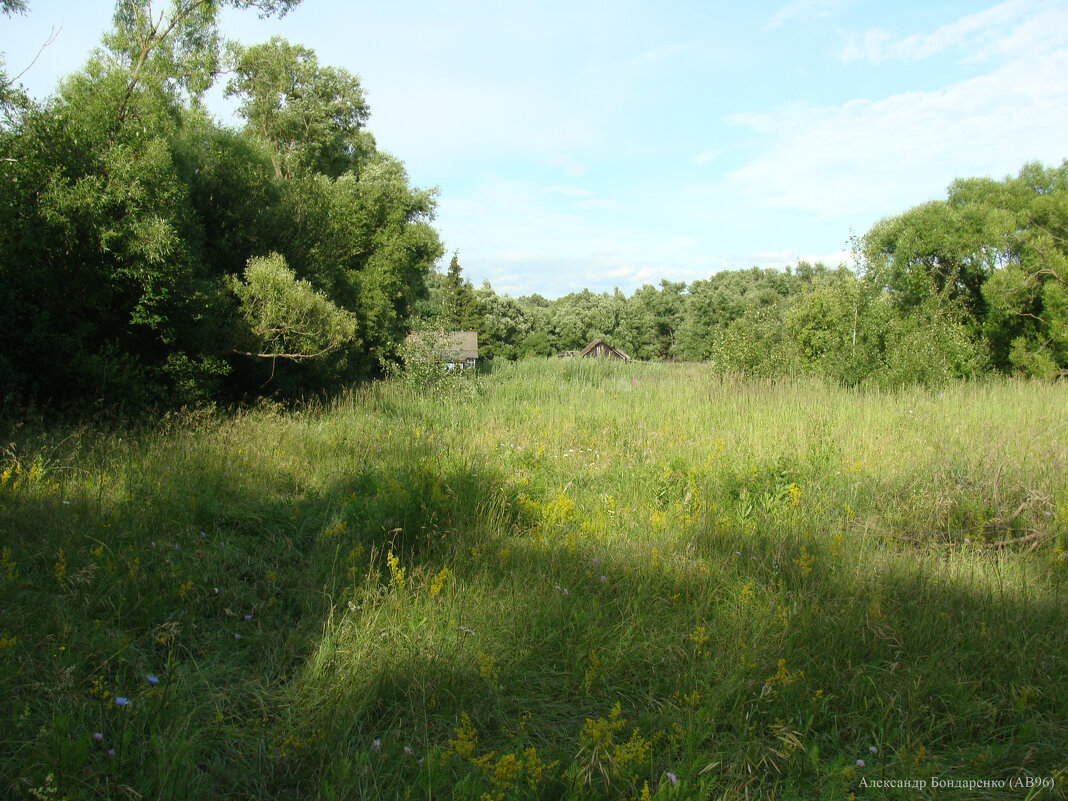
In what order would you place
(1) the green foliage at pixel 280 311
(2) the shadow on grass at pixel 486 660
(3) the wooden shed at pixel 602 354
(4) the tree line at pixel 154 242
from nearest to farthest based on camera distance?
(2) the shadow on grass at pixel 486 660, (4) the tree line at pixel 154 242, (1) the green foliage at pixel 280 311, (3) the wooden shed at pixel 602 354

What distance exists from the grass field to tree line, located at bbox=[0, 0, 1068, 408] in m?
2.12

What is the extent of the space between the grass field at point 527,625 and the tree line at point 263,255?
2120 mm

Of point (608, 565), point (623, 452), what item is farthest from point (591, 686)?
point (623, 452)

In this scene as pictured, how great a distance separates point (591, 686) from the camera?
285 cm

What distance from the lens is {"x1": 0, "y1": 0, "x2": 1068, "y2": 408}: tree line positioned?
7211 mm

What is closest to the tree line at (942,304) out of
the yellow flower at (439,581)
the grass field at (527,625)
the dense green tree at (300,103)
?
the grass field at (527,625)

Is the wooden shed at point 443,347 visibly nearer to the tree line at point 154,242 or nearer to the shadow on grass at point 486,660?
the tree line at point 154,242

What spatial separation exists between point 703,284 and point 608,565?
2971 inches

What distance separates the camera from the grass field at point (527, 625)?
230 cm

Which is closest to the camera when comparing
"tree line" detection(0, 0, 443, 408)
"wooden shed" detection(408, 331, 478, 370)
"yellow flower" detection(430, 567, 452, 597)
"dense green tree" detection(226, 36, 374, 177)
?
"yellow flower" detection(430, 567, 452, 597)

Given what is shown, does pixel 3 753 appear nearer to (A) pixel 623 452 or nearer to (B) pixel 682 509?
(B) pixel 682 509

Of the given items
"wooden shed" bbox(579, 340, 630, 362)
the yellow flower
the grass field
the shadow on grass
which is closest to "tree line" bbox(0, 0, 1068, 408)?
the grass field

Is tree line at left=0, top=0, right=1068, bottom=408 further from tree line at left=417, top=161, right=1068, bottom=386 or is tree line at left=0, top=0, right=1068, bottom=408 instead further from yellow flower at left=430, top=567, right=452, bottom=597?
yellow flower at left=430, top=567, right=452, bottom=597

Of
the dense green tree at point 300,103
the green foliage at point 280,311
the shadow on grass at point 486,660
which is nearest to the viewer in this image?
the shadow on grass at point 486,660
